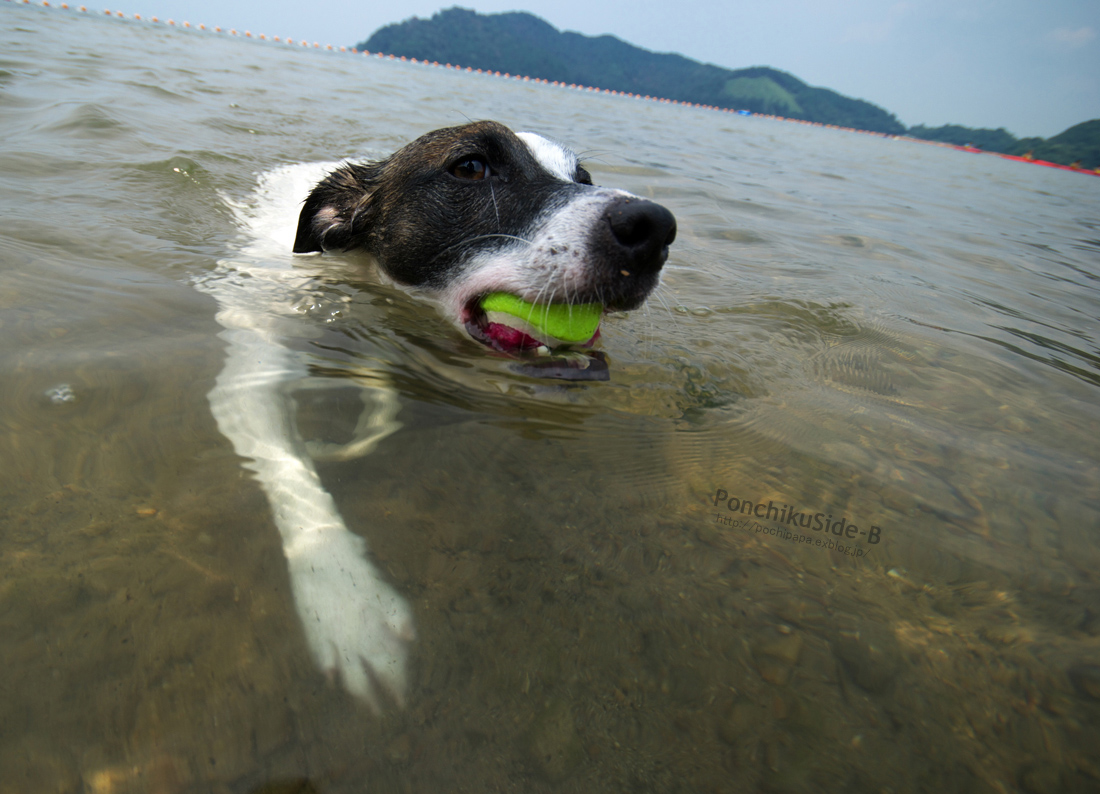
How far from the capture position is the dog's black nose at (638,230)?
2.49 meters

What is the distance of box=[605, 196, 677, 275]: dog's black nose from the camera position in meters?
2.49

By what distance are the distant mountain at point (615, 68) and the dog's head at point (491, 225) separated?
12612 centimetres

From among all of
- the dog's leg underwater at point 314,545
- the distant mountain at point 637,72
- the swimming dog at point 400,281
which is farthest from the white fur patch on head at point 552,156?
the distant mountain at point 637,72

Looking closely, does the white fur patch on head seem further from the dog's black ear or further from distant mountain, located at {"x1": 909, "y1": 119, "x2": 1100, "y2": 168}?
distant mountain, located at {"x1": 909, "y1": 119, "x2": 1100, "y2": 168}

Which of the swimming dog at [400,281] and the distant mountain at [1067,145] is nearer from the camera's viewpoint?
the swimming dog at [400,281]

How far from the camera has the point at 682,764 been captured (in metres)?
1.32

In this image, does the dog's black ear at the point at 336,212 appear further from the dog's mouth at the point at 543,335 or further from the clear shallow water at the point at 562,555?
the dog's mouth at the point at 543,335

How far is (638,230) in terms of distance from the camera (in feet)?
8.33

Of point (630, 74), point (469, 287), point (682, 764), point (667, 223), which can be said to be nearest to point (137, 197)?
point (469, 287)

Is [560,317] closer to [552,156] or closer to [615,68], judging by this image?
[552,156]

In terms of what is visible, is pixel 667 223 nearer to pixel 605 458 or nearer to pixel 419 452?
pixel 605 458

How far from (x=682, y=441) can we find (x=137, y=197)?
15.4 feet

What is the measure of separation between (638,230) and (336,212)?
2.31 m

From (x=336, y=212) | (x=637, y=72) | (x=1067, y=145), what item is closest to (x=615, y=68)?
(x=637, y=72)
